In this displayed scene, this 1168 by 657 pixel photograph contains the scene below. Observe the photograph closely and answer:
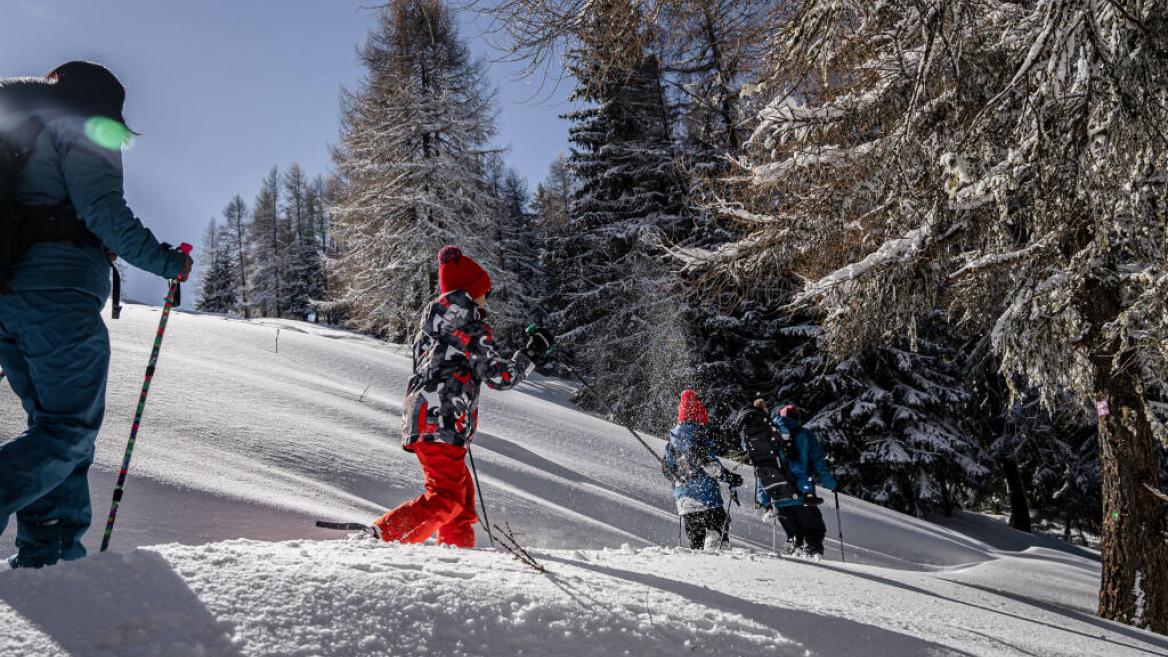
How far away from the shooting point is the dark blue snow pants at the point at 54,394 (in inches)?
92.3

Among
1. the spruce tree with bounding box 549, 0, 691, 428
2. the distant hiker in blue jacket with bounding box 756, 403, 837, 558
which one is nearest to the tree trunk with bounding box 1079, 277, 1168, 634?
the distant hiker in blue jacket with bounding box 756, 403, 837, 558

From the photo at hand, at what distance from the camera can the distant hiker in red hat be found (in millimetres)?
3555

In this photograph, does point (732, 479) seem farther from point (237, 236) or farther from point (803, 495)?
point (237, 236)

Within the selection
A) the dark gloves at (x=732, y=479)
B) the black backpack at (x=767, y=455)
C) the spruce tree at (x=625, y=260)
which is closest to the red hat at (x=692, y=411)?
the dark gloves at (x=732, y=479)

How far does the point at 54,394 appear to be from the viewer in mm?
2371

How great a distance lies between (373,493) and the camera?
18.0ft

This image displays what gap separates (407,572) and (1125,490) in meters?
6.44

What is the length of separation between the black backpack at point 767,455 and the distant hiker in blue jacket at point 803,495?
11 cm

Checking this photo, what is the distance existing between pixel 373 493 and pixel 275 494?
97 cm

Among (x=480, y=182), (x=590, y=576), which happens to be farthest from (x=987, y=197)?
(x=480, y=182)

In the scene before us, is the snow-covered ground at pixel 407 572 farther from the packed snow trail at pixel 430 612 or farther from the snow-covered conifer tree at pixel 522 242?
the snow-covered conifer tree at pixel 522 242

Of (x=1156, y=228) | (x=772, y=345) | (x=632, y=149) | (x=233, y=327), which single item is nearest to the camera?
(x=1156, y=228)

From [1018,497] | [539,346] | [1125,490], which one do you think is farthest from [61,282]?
[1018,497]

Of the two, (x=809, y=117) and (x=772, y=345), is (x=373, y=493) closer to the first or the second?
(x=809, y=117)
